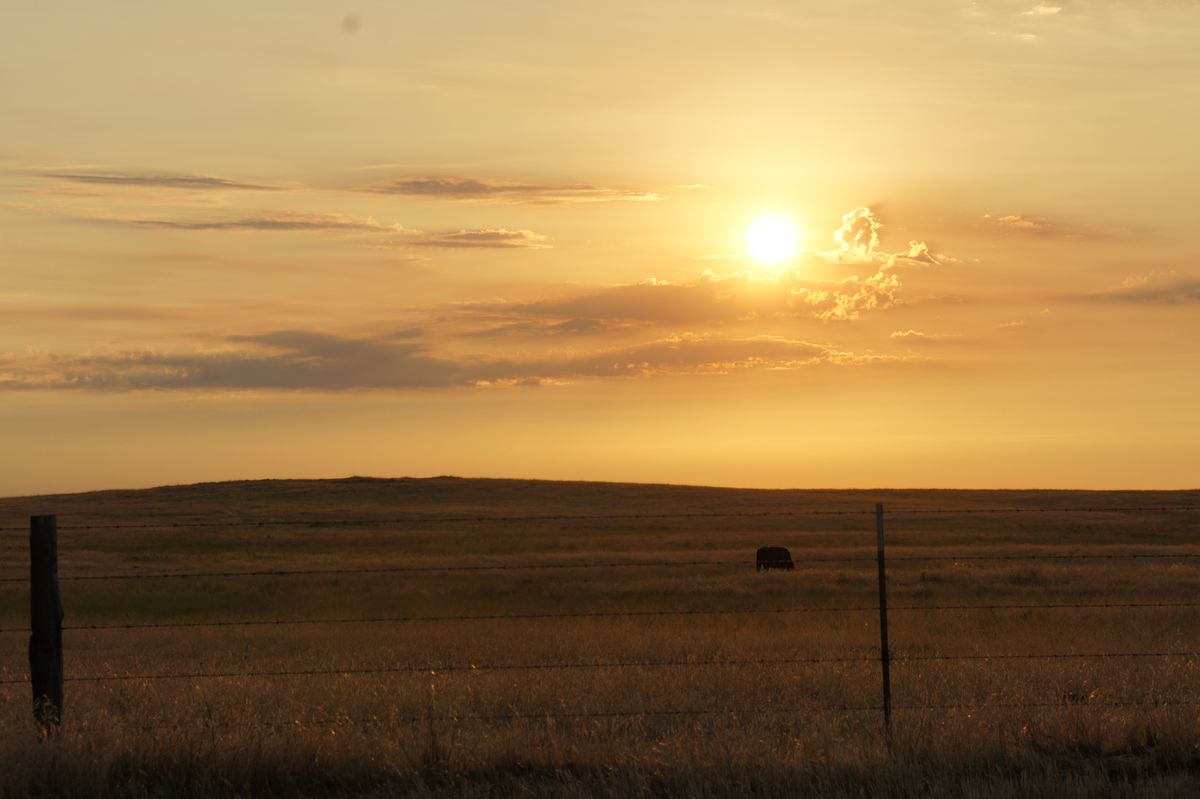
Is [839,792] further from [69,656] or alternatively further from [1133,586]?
[1133,586]

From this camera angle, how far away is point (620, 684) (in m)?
11.8

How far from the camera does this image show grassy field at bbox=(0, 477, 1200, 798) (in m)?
7.74

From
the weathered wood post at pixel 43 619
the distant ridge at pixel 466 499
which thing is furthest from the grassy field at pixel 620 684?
the distant ridge at pixel 466 499

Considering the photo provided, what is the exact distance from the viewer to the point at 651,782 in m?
7.53

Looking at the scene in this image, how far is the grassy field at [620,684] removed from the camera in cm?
774

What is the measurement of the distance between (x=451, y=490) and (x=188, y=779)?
9601 centimetres

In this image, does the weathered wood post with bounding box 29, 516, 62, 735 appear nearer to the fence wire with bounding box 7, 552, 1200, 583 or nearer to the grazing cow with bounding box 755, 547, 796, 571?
the fence wire with bounding box 7, 552, 1200, 583

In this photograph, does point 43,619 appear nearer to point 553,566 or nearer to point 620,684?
point 553,566

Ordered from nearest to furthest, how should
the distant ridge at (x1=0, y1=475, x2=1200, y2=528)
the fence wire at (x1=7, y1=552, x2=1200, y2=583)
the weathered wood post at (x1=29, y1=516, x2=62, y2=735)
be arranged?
the weathered wood post at (x1=29, y1=516, x2=62, y2=735) → the fence wire at (x1=7, y1=552, x2=1200, y2=583) → the distant ridge at (x1=0, y1=475, x2=1200, y2=528)

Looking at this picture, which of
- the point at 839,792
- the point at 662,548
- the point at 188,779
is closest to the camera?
the point at 839,792

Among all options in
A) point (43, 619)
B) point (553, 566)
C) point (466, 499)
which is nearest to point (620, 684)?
point (553, 566)

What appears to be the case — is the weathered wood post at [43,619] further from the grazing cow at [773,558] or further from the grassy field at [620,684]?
the grazing cow at [773,558]

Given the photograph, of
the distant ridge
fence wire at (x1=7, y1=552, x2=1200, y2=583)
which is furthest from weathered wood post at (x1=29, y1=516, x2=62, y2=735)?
the distant ridge

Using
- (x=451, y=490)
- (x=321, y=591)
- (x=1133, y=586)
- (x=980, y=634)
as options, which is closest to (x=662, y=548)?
(x=321, y=591)
